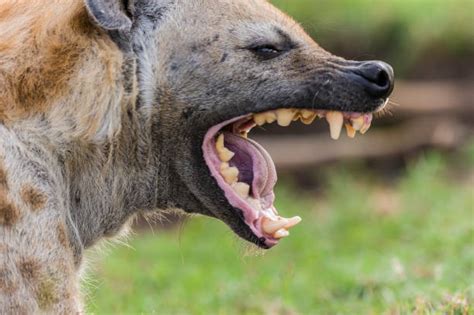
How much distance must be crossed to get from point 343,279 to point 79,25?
7.94 feet

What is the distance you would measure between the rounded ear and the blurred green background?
79 cm

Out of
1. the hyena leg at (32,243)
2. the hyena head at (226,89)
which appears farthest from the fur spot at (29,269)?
the hyena head at (226,89)

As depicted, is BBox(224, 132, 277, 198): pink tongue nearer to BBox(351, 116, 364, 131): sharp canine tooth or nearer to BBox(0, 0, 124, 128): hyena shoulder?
BBox(351, 116, 364, 131): sharp canine tooth

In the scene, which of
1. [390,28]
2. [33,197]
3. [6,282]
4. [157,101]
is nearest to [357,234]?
[390,28]

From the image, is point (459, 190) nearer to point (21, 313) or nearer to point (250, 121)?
point (250, 121)

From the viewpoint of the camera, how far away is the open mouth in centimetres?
328

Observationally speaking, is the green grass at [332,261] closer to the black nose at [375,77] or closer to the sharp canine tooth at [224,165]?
the sharp canine tooth at [224,165]

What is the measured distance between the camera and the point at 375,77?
3.31m

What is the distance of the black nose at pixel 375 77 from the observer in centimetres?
331

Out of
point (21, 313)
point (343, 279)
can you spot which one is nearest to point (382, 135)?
point (343, 279)

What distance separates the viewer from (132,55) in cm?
320

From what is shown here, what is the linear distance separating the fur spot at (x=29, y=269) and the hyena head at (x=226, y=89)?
0.61 metres

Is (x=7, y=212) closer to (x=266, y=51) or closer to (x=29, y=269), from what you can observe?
(x=29, y=269)

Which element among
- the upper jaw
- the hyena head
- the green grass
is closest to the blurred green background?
the green grass
